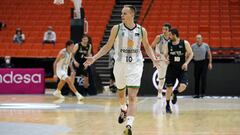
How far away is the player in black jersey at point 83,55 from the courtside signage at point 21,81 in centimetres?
167

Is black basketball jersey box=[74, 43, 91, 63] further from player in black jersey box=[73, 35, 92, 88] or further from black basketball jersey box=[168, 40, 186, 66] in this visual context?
black basketball jersey box=[168, 40, 186, 66]

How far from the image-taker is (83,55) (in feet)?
62.7

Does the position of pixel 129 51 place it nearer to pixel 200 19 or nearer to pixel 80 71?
pixel 80 71

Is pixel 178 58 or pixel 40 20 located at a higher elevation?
pixel 40 20

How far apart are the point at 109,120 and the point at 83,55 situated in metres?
8.36

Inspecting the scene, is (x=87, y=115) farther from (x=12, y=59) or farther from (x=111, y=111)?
(x=12, y=59)

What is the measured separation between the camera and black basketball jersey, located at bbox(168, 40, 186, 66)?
13.3 meters

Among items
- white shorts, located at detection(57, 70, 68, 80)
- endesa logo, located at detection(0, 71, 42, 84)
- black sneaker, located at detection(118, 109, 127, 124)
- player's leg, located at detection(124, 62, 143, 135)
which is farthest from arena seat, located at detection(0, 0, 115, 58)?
player's leg, located at detection(124, 62, 143, 135)

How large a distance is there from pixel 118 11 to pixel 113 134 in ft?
71.8

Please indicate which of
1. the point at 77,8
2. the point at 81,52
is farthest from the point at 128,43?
the point at 77,8

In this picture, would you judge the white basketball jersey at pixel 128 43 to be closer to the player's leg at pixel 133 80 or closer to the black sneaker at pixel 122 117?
the player's leg at pixel 133 80

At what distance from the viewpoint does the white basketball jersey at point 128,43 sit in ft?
29.2

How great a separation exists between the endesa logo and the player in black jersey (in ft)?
5.82

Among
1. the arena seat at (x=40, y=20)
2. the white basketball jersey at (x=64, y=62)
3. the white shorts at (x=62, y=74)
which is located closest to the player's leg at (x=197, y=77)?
the white basketball jersey at (x=64, y=62)
